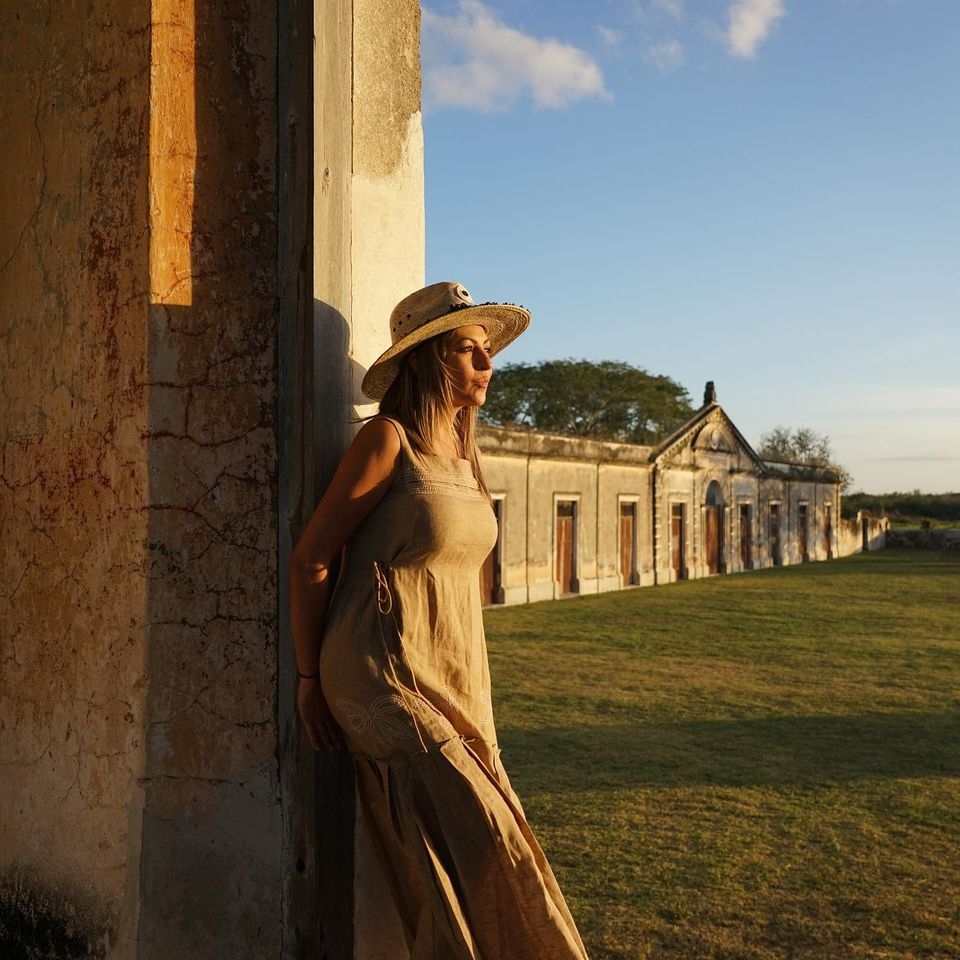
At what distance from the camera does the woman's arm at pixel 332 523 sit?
179cm

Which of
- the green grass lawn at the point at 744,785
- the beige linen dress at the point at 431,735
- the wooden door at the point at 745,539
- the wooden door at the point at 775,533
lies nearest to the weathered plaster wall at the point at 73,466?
the beige linen dress at the point at 431,735

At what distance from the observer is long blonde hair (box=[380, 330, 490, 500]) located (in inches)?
76.2

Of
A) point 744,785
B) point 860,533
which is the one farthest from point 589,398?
point 744,785

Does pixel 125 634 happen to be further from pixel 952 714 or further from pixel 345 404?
pixel 952 714

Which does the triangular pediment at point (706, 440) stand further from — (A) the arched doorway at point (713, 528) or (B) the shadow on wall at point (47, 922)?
(B) the shadow on wall at point (47, 922)

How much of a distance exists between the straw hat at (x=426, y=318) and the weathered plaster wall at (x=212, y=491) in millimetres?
240

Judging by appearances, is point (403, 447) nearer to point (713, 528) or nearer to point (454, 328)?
point (454, 328)

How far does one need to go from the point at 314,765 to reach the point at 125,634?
481 mm

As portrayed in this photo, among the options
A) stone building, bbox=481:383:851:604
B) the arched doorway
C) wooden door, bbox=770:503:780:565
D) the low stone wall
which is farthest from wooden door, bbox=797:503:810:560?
the low stone wall

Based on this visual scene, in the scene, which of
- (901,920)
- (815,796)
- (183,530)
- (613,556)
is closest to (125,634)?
(183,530)

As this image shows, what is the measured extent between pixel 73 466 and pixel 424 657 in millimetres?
934

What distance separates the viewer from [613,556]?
749 inches

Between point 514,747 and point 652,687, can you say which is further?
point 652,687

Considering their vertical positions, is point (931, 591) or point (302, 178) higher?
point (302, 178)
